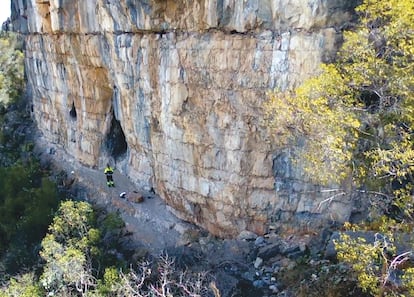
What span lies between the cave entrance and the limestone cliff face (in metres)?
0.59

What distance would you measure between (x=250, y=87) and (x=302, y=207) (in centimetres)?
379

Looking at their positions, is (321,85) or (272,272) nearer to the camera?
(321,85)

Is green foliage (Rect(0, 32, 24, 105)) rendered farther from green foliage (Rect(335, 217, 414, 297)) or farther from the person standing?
green foliage (Rect(335, 217, 414, 297))

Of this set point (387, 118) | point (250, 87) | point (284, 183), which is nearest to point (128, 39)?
point (250, 87)

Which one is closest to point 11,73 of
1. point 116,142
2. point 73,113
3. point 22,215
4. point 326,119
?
point 73,113

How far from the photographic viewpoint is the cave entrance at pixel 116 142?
2217 centimetres

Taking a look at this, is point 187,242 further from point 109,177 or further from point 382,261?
point 382,261

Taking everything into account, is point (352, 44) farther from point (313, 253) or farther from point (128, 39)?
point (128, 39)

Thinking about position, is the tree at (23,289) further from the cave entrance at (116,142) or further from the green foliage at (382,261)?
the green foliage at (382,261)

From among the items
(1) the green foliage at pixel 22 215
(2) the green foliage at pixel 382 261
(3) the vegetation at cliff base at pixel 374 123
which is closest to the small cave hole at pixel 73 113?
(1) the green foliage at pixel 22 215

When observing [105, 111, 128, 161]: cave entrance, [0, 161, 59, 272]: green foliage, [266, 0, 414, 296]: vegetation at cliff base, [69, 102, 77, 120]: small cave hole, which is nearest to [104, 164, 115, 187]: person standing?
[105, 111, 128, 161]: cave entrance

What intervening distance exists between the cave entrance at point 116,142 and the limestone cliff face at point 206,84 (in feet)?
1.92

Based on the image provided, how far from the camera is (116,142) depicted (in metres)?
22.4

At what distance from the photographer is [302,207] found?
14430 millimetres
